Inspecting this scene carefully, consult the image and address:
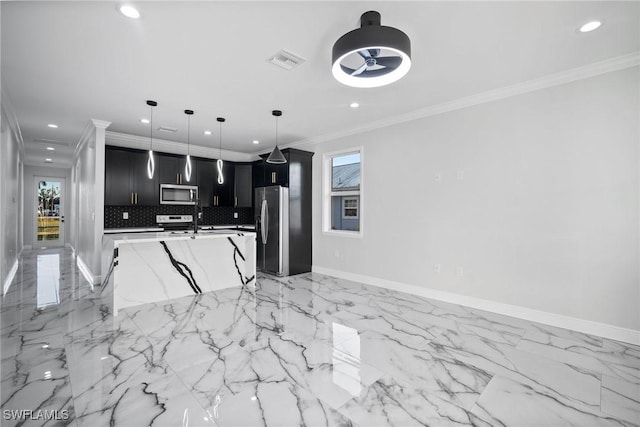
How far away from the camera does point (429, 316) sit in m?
3.37

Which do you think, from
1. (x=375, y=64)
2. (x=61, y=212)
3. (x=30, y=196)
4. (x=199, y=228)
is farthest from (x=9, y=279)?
(x=375, y=64)

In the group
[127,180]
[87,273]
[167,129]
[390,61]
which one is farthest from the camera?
[127,180]

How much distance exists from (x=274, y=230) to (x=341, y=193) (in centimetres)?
141

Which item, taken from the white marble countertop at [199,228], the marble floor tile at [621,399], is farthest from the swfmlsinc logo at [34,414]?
the white marble countertop at [199,228]

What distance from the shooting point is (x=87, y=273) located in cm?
531

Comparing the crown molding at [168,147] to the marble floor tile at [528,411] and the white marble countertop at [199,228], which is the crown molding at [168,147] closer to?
the white marble countertop at [199,228]

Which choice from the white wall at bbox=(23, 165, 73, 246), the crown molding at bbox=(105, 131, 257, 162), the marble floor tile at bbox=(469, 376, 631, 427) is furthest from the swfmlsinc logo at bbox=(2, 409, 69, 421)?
the white wall at bbox=(23, 165, 73, 246)

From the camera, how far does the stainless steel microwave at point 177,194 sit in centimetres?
586

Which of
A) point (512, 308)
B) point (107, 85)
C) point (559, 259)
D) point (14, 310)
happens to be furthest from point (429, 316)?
point (14, 310)

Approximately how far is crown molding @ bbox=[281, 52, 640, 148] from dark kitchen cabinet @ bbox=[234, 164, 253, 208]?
3.01 meters

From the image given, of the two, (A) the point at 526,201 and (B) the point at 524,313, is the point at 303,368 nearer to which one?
(B) the point at 524,313

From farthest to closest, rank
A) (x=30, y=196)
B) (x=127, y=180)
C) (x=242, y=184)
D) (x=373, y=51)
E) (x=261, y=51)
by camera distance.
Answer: (x=30, y=196), (x=242, y=184), (x=127, y=180), (x=261, y=51), (x=373, y=51)

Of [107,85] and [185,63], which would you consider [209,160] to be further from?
[185,63]

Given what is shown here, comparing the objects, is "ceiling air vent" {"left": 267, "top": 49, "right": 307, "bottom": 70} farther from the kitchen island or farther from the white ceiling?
the kitchen island
